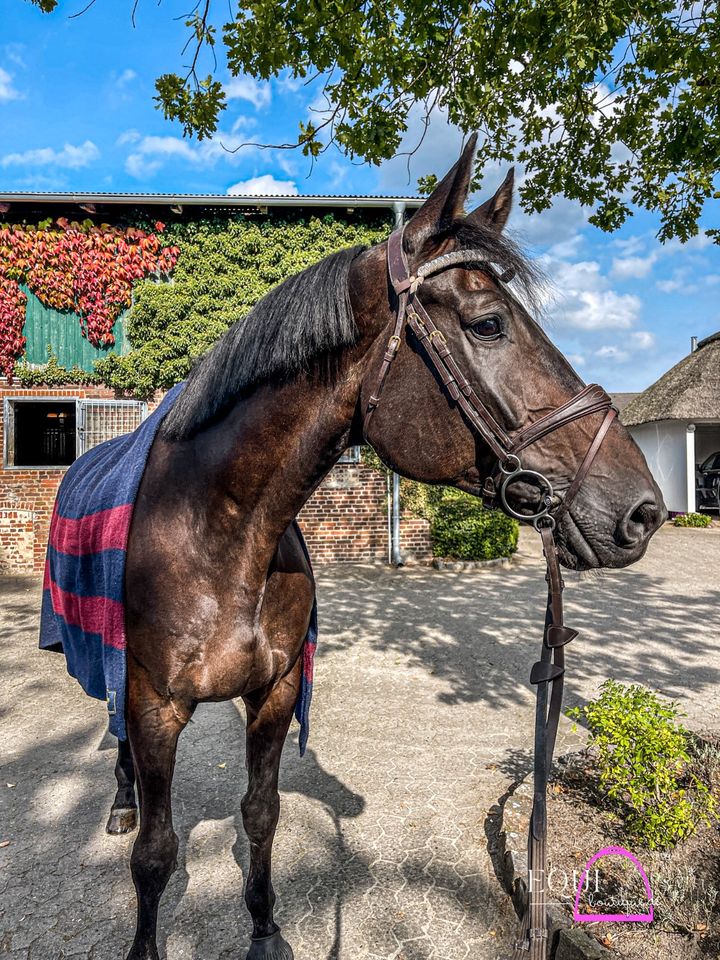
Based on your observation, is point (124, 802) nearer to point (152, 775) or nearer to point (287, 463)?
point (152, 775)

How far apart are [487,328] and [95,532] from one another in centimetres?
163

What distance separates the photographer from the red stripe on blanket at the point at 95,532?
194 centimetres

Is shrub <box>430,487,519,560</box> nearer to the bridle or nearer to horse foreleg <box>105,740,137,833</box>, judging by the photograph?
horse foreleg <box>105,740,137,833</box>

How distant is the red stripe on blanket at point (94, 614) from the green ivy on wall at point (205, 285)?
26.1 feet

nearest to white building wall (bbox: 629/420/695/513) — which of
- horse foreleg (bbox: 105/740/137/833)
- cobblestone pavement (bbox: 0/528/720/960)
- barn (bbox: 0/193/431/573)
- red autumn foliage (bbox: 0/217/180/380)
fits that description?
barn (bbox: 0/193/431/573)

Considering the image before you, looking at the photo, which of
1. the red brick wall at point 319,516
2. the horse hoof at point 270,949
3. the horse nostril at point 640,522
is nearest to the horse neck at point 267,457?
the horse nostril at point 640,522

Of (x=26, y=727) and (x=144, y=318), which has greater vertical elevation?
(x=144, y=318)

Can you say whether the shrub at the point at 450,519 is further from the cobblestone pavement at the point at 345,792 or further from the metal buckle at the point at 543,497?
the metal buckle at the point at 543,497

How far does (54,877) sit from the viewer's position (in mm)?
2691

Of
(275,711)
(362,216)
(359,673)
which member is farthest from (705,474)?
(275,711)

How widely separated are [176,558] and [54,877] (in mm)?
2009

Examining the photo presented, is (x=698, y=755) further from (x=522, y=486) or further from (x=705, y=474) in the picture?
(x=705, y=474)

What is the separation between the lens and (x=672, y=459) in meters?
18.7

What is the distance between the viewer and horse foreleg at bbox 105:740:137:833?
9.99 feet
